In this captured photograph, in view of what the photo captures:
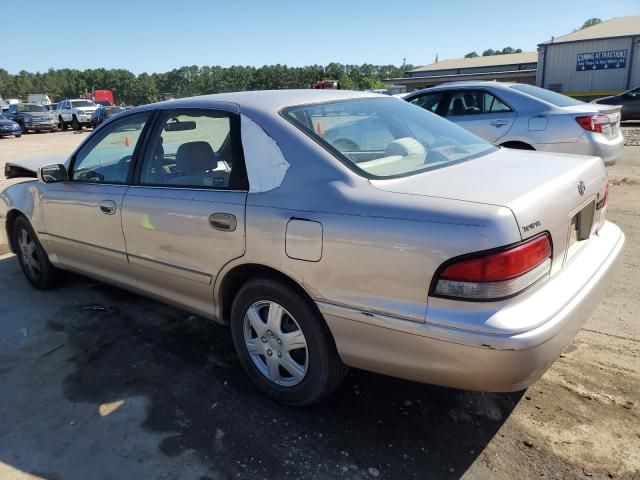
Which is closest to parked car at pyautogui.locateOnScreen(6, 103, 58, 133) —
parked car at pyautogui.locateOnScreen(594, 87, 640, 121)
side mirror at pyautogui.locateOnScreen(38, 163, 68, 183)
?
parked car at pyautogui.locateOnScreen(594, 87, 640, 121)

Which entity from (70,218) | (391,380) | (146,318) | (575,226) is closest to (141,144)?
(70,218)

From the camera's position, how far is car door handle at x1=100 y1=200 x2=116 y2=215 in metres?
3.47

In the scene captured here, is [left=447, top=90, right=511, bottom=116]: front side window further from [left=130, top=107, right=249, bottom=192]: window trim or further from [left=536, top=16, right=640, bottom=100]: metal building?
[left=536, top=16, right=640, bottom=100]: metal building

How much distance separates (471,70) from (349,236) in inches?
1914

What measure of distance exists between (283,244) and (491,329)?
1.02 meters

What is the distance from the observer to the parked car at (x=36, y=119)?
2834 cm

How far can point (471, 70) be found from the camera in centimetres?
4638

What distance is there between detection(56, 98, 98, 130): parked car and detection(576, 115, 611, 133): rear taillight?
95.3ft

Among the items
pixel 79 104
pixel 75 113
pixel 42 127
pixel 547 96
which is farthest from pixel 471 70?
pixel 547 96

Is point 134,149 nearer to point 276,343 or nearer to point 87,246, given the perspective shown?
point 87,246

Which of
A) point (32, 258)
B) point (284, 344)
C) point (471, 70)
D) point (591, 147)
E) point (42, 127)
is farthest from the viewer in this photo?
point (471, 70)

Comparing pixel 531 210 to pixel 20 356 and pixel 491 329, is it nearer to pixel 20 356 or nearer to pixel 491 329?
Answer: pixel 491 329

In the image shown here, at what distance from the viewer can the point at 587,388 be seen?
286 cm

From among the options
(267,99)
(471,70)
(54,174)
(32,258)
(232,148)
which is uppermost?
(471,70)
